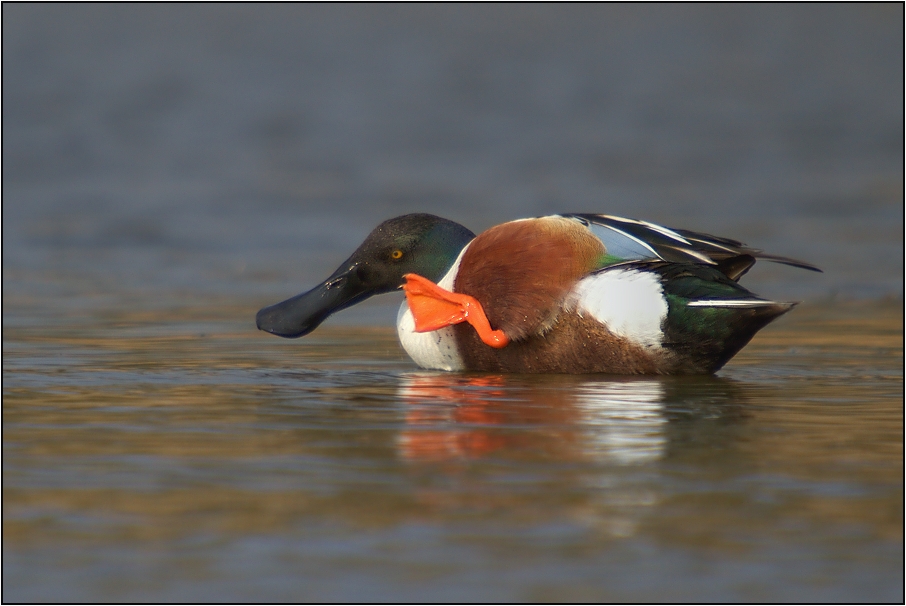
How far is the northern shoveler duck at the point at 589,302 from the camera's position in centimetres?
573

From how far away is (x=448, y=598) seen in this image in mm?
3180

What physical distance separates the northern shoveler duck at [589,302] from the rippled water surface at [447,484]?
0.12 m

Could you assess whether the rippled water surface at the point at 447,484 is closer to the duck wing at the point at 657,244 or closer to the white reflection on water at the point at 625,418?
the white reflection on water at the point at 625,418

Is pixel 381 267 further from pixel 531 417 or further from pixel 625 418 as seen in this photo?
pixel 625 418

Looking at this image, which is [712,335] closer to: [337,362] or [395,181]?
[337,362]

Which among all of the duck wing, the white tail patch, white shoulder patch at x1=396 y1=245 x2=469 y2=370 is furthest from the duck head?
the white tail patch

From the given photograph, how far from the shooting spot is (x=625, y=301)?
225 inches

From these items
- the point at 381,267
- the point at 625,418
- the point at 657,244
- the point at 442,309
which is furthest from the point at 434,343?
the point at 625,418

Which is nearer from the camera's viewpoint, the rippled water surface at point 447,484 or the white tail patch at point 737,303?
the rippled water surface at point 447,484

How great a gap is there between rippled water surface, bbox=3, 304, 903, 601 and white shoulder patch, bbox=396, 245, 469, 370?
0.10 m

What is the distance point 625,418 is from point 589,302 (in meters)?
0.89

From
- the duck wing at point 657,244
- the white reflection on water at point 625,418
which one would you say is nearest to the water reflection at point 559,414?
the white reflection on water at point 625,418

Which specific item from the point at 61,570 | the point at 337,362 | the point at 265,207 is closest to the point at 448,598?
the point at 61,570

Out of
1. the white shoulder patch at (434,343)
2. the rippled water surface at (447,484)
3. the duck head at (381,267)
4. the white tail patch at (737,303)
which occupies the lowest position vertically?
the rippled water surface at (447,484)
